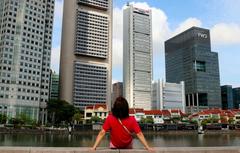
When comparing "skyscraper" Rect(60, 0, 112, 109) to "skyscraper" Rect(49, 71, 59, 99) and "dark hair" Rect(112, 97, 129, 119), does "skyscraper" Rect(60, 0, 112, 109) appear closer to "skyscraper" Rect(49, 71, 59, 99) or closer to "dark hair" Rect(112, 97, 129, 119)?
"skyscraper" Rect(49, 71, 59, 99)

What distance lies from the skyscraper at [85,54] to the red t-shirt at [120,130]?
6217 inches

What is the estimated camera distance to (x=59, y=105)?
124 m

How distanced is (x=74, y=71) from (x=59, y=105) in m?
47.7

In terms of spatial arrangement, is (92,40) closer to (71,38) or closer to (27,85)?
(71,38)

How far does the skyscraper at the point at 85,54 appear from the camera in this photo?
548 ft

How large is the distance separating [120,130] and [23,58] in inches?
4985

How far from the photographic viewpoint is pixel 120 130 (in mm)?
7137

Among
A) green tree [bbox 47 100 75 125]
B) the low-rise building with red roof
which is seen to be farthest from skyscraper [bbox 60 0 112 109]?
green tree [bbox 47 100 75 125]

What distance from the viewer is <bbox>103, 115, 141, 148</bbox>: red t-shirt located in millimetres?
7109

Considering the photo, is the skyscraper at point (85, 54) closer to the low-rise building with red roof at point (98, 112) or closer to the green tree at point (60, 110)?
the low-rise building with red roof at point (98, 112)

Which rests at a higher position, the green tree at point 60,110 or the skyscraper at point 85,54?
the skyscraper at point 85,54

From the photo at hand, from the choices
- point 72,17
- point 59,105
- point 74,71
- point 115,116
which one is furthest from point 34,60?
point 115,116

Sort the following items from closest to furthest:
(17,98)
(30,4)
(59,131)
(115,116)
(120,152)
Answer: (120,152)
(115,116)
(59,131)
(17,98)
(30,4)

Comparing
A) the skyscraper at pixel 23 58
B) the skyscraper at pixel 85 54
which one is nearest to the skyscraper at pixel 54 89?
the skyscraper at pixel 85 54
